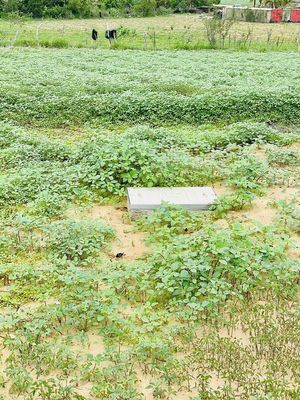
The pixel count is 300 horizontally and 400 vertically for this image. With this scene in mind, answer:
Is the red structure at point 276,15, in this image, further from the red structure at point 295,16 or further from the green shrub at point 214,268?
the green shrub at point 214,268

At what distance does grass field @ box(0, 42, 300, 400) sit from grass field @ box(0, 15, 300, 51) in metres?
12.6

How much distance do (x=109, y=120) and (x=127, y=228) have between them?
194 inches

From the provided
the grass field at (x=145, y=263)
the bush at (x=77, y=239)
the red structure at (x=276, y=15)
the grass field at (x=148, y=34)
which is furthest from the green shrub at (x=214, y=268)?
the red structure at (x=276, y=15)

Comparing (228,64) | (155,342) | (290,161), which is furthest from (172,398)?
(228,64)

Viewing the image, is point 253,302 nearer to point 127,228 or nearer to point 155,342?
point 155,342

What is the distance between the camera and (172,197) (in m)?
6.62

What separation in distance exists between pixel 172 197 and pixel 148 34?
2197 centimetres

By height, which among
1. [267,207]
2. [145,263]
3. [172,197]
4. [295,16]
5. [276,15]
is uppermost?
[145,263]

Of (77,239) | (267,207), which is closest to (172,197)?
(267,207)

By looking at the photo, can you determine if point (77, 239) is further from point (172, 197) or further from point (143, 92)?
point (143, 92)

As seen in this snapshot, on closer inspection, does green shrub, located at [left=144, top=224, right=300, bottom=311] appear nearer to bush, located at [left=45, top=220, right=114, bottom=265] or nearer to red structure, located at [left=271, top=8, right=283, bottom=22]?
bush, located at [left=45, top=220, right=114, bottom=265]

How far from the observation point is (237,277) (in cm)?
488

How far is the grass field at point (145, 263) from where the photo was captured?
12.7 feet

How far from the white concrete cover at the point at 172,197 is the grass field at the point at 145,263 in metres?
0.16
